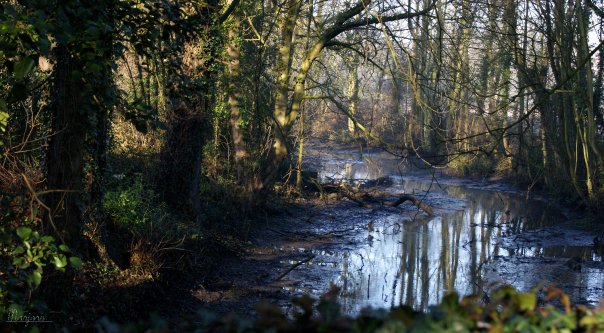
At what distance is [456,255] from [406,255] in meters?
1.14

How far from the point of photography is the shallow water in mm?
10227

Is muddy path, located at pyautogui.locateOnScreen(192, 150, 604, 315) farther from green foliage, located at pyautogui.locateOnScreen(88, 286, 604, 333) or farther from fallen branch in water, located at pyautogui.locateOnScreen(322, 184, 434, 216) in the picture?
green foliage, located at pyautogui.locateOnScreen(88, 286, 604, 333)

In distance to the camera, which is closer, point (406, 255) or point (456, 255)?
point (406, 255)

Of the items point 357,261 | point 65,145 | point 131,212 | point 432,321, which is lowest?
point 357,261

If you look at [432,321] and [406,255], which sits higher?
[432,321]

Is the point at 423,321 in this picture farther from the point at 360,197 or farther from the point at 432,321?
the point at 360,197

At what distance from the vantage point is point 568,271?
11.6 m

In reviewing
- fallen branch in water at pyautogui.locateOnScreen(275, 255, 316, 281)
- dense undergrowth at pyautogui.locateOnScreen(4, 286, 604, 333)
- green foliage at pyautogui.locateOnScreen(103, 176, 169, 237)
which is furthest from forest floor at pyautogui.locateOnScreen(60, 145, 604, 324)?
dense undergrowth at pyautogui.locateOnScreen(4, 286, 604, 333)

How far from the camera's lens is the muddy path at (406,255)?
32.1ft

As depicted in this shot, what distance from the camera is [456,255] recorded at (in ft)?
42.7

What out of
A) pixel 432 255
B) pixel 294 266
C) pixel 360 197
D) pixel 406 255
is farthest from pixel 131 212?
pixel 360 197

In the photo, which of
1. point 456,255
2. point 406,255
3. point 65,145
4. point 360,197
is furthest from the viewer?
point 360,197

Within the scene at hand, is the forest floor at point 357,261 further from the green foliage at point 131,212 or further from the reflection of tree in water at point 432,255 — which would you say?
the green foliage at point 131,212

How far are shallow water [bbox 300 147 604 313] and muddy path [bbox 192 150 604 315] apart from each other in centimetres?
2
